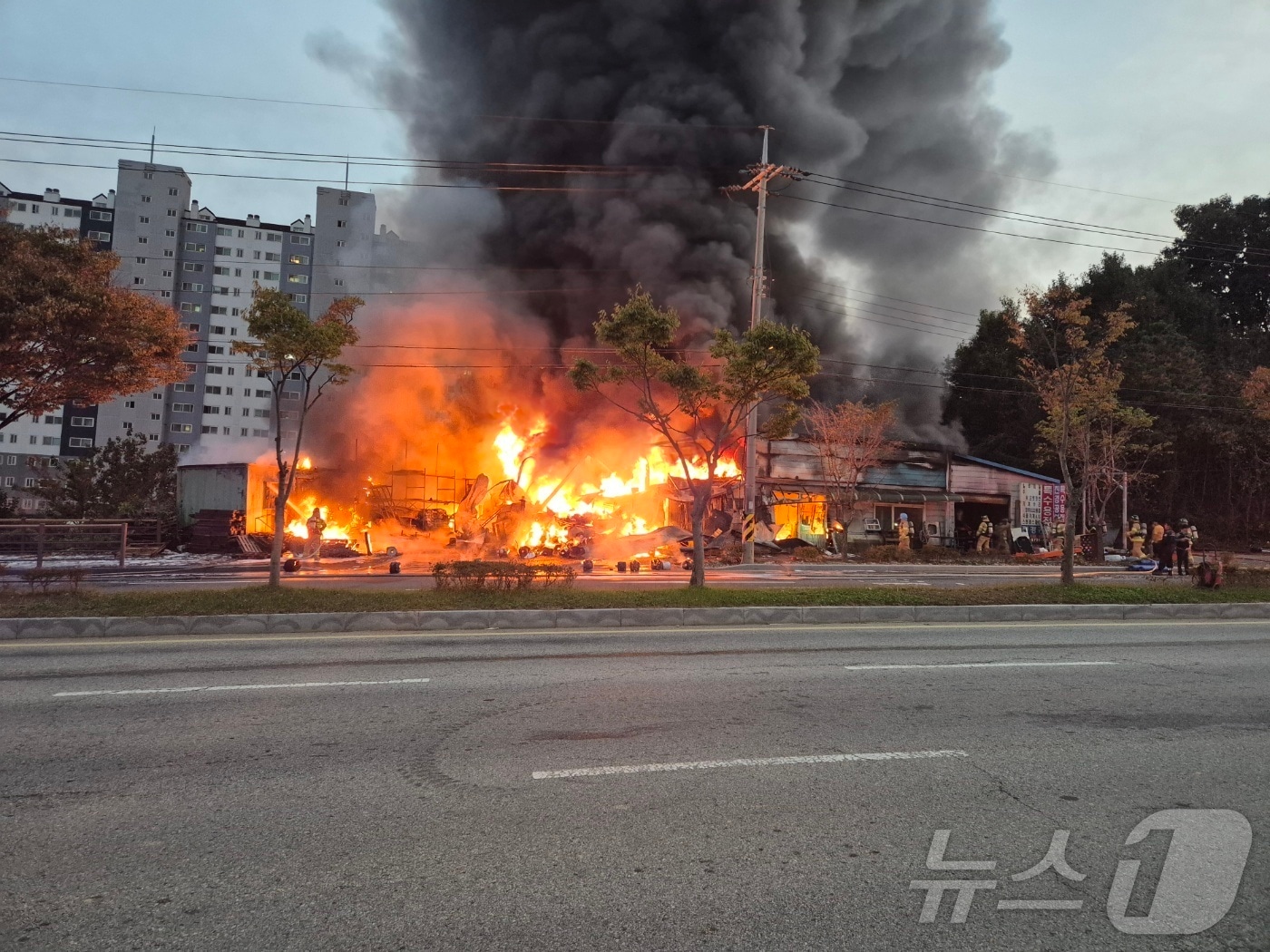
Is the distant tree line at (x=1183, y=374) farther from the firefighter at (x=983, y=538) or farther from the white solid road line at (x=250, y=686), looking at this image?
the white solid road line at (x=250, y=686)

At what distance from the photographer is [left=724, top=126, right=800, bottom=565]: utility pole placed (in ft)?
78.8

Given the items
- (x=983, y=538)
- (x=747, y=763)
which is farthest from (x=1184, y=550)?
(x=747, y=763)

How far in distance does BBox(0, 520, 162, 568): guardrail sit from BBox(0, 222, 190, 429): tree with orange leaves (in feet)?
13.0

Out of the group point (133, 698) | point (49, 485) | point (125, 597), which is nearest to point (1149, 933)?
point (133, 698)

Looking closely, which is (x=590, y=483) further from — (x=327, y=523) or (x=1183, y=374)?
(x=1183, y=374)

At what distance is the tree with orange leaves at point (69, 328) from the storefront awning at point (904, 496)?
86.9 ft

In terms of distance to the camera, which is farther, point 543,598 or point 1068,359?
point 1068,359

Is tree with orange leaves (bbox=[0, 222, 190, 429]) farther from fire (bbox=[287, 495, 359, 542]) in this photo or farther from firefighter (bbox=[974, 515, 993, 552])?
firefighter (bbox=[974, 515, 993, 552])

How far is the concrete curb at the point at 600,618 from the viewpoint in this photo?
995 cm

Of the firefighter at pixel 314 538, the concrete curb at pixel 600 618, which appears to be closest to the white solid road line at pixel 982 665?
the concrete curb at pixel 600 618

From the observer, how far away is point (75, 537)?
22.1 meters

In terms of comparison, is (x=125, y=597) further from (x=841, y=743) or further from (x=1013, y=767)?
(x=1013, y=767)

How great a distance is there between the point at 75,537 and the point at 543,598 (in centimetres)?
1775

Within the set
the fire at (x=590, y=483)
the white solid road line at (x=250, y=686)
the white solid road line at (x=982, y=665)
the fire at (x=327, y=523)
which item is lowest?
the white solid road line at (x=250, y=686)
